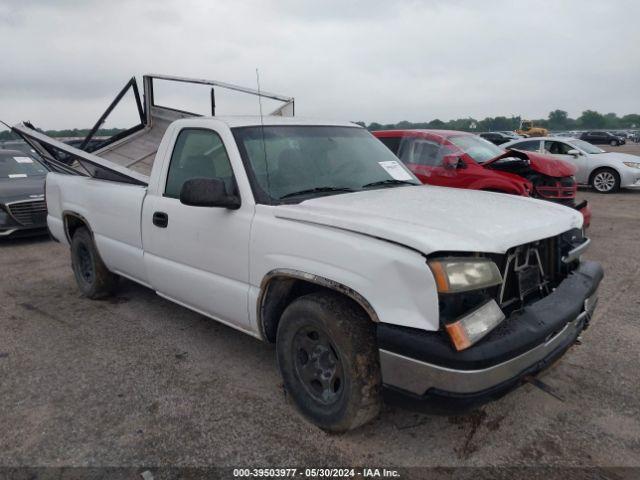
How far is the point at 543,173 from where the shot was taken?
7.08 meters

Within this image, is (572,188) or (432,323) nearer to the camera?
(432,323)

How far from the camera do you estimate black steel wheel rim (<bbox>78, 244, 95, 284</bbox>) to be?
5035 millimetres

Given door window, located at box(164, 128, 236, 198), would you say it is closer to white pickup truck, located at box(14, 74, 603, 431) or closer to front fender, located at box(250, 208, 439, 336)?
white pickup truck, located at box(14, 74, 603, 431)

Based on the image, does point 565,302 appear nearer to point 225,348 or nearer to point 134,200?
point 225,348

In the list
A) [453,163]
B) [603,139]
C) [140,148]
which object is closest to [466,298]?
[140,148]

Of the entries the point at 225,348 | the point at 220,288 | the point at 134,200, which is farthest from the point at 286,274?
the point at 134,200

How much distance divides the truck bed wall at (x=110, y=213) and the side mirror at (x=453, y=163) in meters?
4.85

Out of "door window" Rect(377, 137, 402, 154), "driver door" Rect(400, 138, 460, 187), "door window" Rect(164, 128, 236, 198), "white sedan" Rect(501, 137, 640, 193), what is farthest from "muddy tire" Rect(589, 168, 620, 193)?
"door window" Rect(164, 128, 236, 198)

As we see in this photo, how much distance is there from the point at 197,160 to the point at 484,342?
2392 mm

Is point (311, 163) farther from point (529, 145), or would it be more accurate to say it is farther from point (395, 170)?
point (529, 145)

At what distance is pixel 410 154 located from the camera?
786cm

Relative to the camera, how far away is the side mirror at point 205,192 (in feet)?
9.56

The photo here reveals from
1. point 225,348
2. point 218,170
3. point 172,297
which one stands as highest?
point 218,170

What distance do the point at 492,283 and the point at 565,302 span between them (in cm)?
62
